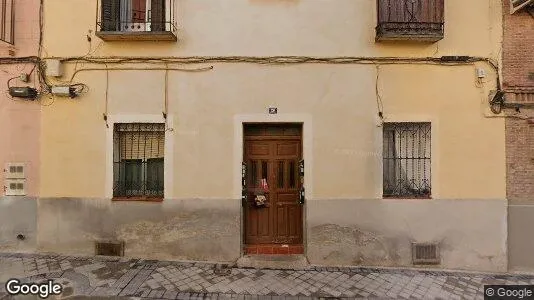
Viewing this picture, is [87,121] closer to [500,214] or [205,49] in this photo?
[205,49]

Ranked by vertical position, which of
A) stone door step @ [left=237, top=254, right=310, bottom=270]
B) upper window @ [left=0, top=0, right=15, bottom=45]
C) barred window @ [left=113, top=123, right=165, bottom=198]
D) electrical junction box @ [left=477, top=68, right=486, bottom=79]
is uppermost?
upper window @ [left=0, top=0, right=15, bottom=45]

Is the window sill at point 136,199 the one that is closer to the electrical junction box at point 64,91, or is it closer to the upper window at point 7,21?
the electrical junction box at point 64,91

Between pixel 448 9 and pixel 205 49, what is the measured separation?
4494mm

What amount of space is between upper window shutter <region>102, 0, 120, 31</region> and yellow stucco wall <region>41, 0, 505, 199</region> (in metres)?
0.35

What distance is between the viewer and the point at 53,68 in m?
6.50

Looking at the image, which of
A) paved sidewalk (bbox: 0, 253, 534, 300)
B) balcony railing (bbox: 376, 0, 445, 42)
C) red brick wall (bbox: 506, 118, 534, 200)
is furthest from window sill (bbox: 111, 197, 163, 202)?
red brick wall (bbox: 506, 118, 534, 200)

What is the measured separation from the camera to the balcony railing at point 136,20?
20.7 feet

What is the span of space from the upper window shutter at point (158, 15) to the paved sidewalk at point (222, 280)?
4.32 m

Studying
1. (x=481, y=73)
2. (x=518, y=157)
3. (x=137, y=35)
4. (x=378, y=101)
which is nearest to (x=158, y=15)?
(x=137, y=35)

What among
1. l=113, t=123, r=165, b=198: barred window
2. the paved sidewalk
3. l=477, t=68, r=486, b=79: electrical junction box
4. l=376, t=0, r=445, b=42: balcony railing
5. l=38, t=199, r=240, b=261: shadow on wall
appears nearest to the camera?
the paved sidewalk

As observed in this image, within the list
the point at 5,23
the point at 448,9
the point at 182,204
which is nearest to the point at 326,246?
the point at 182,204

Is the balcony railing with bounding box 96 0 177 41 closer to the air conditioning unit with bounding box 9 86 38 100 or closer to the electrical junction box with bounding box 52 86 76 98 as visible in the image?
the electrical junction box with bounding box 52 86 76 98

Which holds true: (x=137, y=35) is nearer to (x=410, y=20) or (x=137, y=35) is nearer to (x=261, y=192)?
(x=261, y=192)

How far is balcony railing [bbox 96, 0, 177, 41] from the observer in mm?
6301
